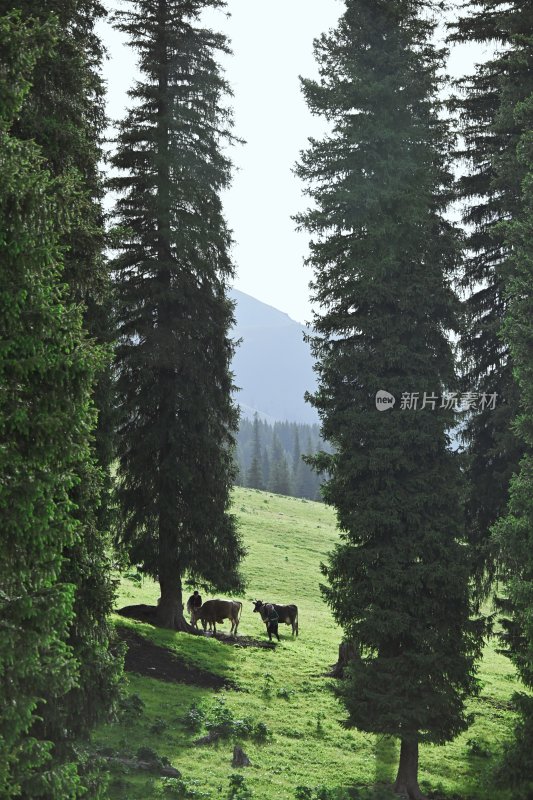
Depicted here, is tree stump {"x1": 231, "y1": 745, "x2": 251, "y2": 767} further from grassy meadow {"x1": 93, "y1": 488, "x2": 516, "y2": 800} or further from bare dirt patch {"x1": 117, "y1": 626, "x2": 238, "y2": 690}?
bare dirt patch {"x1": 117, "y1": 626, "x2": 238, "y2": 690}

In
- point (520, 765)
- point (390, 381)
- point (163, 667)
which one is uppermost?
point (390, 381)

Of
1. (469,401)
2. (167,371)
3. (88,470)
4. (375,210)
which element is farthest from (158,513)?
(88,470)

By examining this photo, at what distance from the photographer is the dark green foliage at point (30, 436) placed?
26.6 ft

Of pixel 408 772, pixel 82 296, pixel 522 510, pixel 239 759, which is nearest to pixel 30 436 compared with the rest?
pixel 82 296

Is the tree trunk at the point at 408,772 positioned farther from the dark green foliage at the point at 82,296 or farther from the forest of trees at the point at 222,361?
the dark green foliage at the point at 82,296

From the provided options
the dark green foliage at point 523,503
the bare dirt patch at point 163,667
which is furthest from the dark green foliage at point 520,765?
the bare dirt patch at point 163,667

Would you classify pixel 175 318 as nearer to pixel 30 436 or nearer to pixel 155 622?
pixel 155 622

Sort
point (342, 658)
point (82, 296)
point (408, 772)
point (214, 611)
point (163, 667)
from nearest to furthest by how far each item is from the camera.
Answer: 1. point (82, 296)
2. point (408, 772)
3. point (163, 667)
4. point (342, 658)
5. point (214, 611)

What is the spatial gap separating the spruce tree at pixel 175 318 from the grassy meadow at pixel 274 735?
121 inches

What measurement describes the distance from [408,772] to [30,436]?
40.9ft

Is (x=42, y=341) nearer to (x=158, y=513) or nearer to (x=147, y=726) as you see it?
(x=147, y=726)

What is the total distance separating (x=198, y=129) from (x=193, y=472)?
11.4 meters

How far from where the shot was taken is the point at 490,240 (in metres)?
23.1

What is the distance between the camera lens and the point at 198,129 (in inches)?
1009
